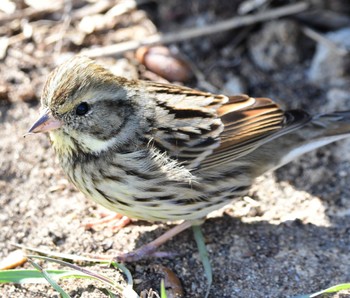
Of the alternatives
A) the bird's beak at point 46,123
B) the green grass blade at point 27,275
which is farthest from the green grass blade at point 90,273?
the bird's beak at point 46,123

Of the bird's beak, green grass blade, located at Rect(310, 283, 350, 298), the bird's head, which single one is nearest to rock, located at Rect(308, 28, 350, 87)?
the bird's head

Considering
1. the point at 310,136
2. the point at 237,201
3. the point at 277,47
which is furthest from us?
the point at 277,47

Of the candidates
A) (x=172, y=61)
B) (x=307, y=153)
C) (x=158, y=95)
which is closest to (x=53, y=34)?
(x=172, y=61)

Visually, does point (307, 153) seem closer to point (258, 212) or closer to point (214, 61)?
point (258, 212)

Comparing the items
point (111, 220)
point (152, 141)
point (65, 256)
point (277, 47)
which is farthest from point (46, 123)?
point (277, 47)

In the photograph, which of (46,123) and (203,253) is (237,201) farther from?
(46,123)

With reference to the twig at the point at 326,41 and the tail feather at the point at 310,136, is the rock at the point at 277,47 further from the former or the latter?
the tail feather at the point at 310,136

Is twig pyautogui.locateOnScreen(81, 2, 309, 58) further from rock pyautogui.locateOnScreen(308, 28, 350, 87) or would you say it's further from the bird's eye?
the bird's eye
